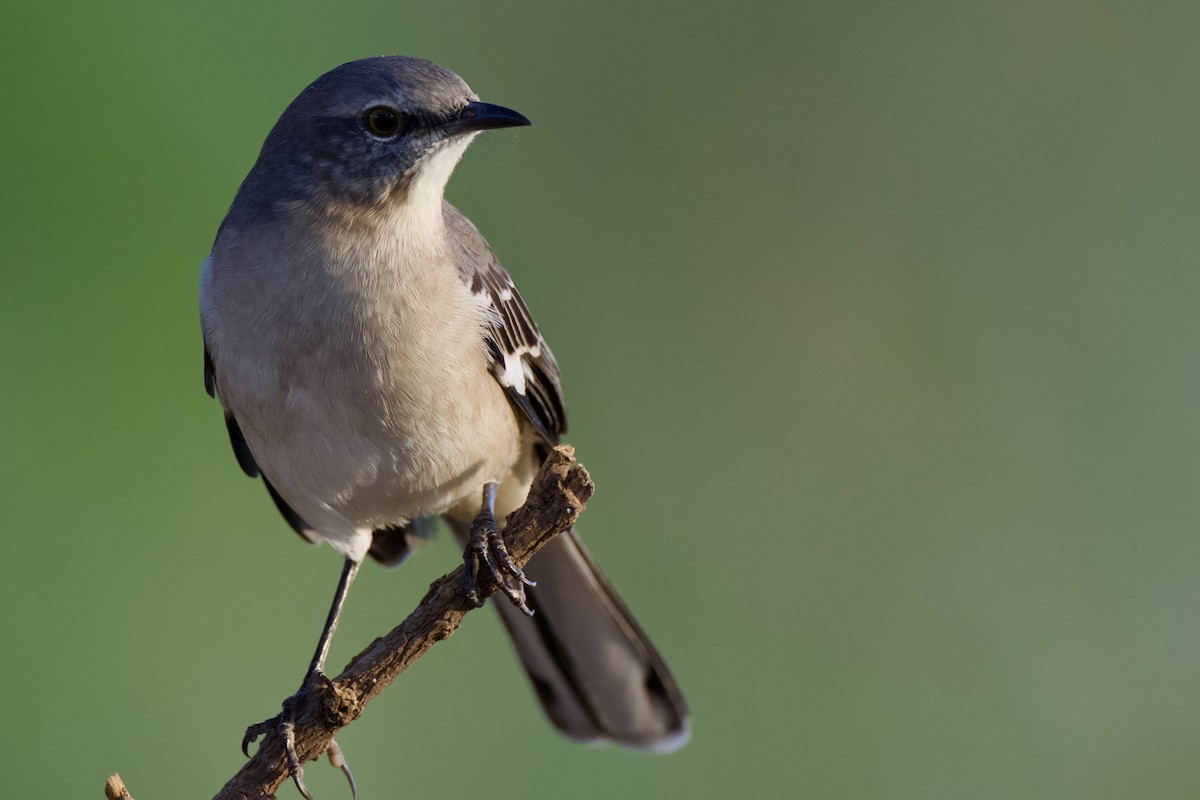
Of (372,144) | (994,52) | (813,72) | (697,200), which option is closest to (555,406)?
(372,144)

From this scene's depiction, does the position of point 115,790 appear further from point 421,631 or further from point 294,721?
point 421,631

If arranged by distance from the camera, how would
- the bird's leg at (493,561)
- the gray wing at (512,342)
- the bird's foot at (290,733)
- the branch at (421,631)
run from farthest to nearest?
the gray wing at (512,342)
the bird's leg at (493,561)
the bird's foot at (290,733)
the branch at (421,631)

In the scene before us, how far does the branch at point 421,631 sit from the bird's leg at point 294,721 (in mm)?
37

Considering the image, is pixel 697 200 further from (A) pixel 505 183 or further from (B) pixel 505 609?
(B) pixel 505 609

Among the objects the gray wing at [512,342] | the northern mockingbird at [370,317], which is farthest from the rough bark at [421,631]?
the gray wing at [512,342]

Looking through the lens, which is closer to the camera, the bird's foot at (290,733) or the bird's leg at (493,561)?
the bird's foot at (290,733)

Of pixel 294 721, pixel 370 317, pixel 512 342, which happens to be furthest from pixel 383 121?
pixel 294 721

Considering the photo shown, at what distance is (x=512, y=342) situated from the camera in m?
3.92

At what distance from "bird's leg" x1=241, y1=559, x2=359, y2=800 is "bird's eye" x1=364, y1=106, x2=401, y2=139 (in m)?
1.64

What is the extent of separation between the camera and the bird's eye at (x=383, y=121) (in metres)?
3.50

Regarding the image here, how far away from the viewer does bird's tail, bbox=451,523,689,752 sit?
4.44 m

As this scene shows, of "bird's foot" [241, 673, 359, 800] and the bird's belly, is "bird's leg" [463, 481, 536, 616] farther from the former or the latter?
"bird's foot" [241, 673, 359, 800]

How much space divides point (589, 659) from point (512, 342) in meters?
1.35

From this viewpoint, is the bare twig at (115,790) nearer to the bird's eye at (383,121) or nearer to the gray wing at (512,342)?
the gray wing at (512,342)
